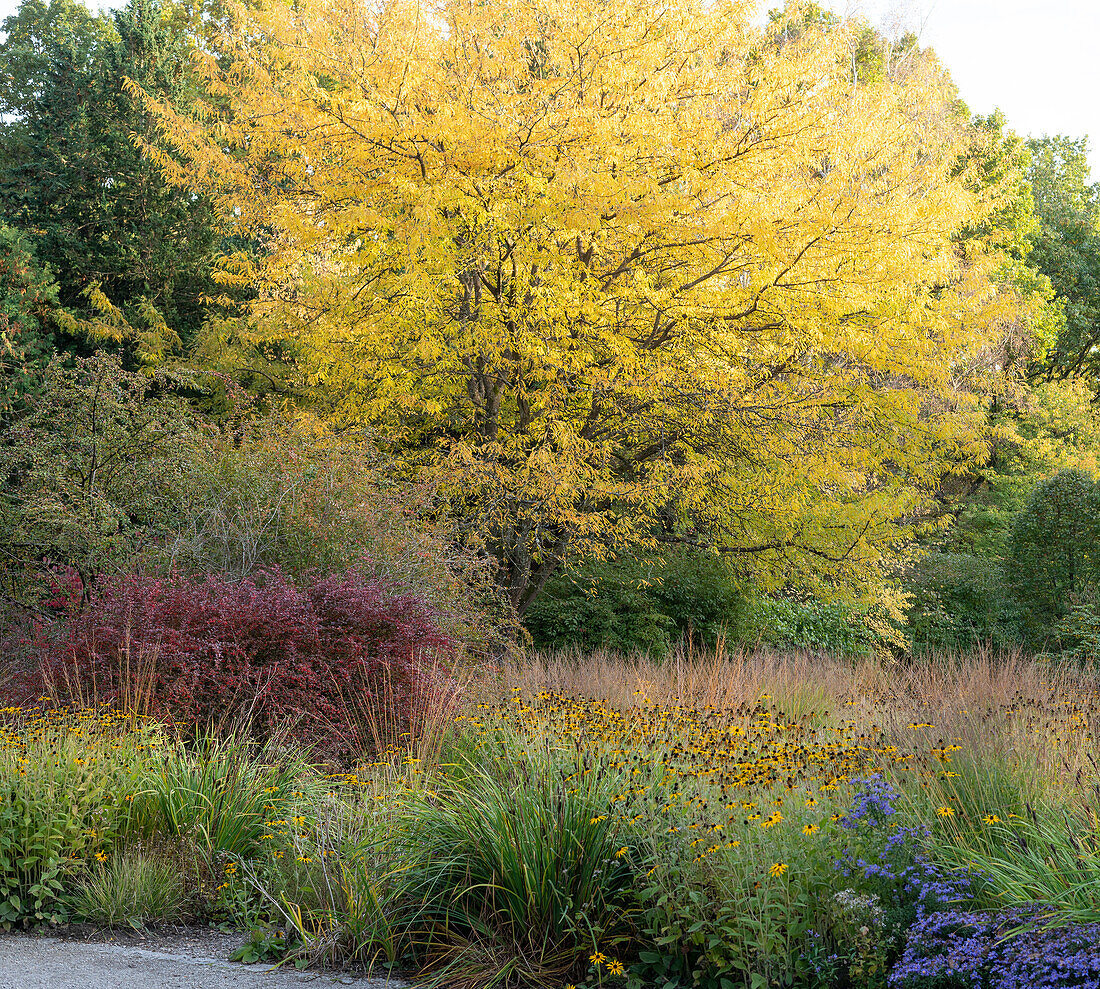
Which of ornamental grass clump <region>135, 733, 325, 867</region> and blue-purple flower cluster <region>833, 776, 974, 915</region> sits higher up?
blue-purple flower cluster <region>833, 776, 974, 915</region>

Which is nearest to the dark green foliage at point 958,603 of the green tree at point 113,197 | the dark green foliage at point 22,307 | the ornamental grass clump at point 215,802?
the ornamental grass clump at point 215,802

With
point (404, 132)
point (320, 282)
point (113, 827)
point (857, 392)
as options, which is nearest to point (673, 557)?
point (857, 392)

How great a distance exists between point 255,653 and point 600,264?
638 cm

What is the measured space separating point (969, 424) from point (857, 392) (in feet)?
24.8

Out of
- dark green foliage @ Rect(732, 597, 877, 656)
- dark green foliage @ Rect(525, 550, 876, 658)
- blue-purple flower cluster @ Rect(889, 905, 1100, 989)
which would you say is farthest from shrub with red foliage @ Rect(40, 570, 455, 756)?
dark green foliage @ Rect(732, 597, 877, 656)

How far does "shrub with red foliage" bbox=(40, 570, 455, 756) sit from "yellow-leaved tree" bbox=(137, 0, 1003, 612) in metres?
3.50

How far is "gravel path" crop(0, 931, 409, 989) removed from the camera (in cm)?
426

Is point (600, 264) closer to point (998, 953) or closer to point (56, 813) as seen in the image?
point (56, 813)

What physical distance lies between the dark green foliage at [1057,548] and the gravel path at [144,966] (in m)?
14.5

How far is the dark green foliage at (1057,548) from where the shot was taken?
1623cm

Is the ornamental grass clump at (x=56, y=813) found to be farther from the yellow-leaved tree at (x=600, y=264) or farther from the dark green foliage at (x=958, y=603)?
the dark green foliage at (x=958, y=603)

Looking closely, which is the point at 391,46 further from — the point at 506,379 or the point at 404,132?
the point at 506,379

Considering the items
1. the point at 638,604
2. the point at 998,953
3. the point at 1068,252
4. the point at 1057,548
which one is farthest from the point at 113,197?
the point at 1068,252

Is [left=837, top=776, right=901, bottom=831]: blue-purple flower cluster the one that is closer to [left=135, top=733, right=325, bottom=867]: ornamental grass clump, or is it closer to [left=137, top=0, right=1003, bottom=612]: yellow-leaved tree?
[left=135, top=733, right=325, bottom=867]: ornamental grass clump
